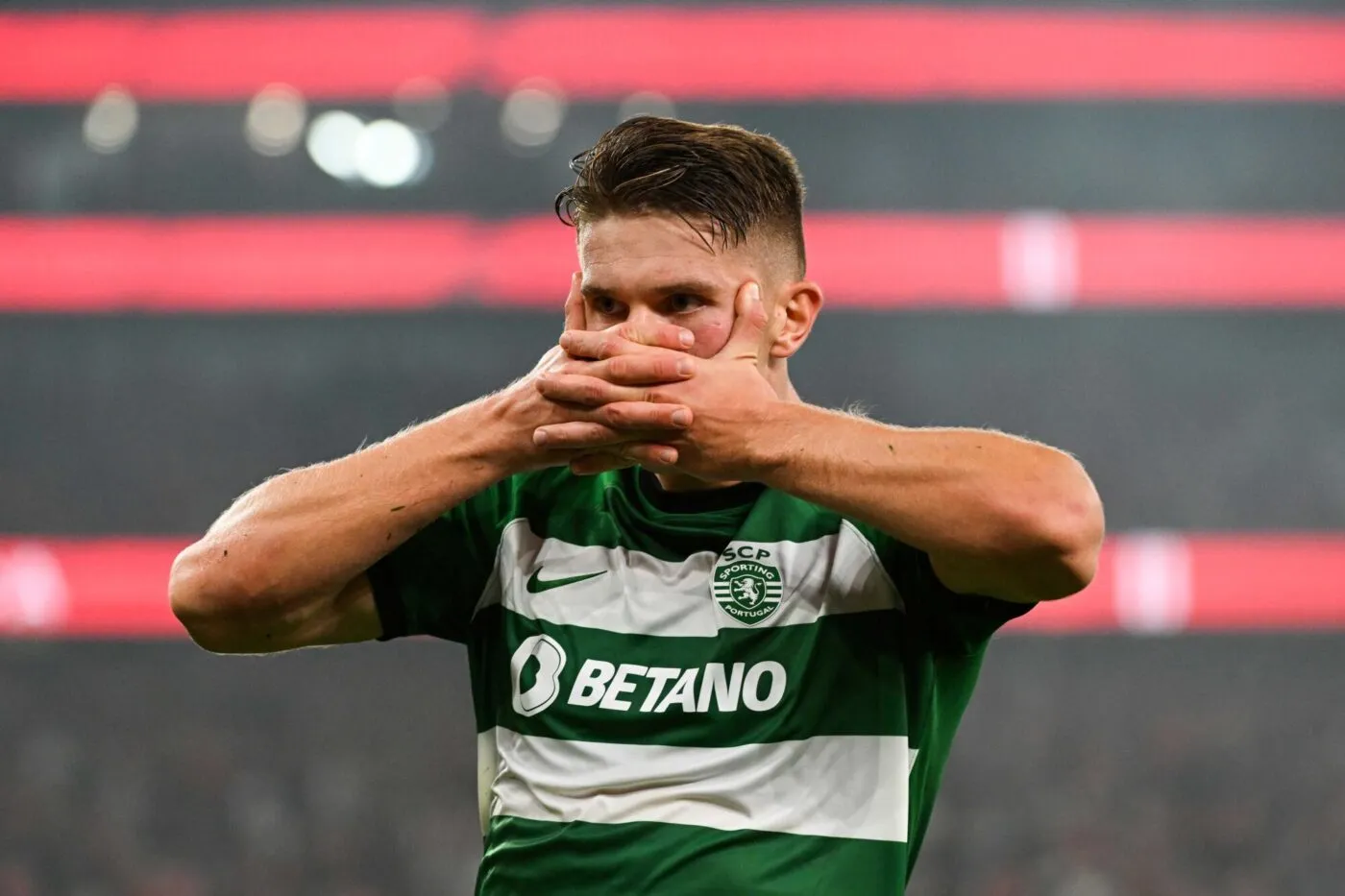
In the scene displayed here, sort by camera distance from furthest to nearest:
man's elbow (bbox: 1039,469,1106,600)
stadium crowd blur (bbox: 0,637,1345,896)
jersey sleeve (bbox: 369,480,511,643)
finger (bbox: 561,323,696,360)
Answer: stadium crowd blur (bbox: 0,637,1345,896), jersey sleeve (bbox: 369,480,511,643), finger (bbox: 561,323,696,360), man's elbow (bbox: 1039,469,1106,600)

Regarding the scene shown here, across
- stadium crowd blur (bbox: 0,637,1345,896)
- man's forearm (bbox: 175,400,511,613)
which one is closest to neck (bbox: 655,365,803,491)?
man's forearm (bbox: 175,400,511,613)

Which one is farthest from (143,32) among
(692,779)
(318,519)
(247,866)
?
(692,779)

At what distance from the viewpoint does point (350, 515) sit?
1.40 meters

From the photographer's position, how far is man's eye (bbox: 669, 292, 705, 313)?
1.45 metres

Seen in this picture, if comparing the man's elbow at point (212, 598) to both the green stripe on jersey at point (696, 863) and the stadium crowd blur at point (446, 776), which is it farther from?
the stadium crowd blur at point (446, 776)

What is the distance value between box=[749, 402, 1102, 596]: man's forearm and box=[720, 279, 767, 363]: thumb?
115mm

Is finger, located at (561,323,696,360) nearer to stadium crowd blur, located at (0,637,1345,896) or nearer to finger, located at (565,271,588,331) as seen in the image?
finger, located at (565,271,588,331)

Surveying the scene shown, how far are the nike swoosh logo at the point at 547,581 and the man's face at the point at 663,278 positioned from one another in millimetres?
250

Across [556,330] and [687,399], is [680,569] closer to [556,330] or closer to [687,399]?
[687,399]

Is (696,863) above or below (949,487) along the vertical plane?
below

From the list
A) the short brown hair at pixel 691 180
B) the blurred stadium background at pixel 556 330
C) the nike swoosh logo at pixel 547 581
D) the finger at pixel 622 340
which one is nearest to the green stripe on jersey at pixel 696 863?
the nike swoosh logo at pixel 547 581

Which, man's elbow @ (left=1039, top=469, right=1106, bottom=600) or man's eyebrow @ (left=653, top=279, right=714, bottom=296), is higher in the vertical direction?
man's eyebrow @ (left=653, top=279, right=714, bottom=296)

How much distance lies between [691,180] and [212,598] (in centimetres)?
63

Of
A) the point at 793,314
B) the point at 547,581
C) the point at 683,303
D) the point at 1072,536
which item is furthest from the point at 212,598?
the point at 1072,536
